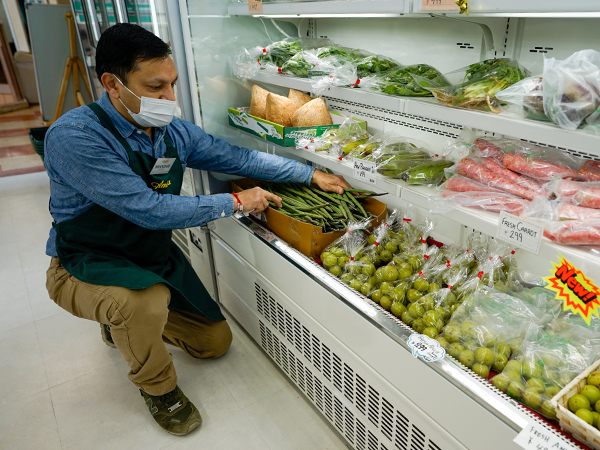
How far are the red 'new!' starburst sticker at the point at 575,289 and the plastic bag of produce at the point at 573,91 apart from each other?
368 millimetres

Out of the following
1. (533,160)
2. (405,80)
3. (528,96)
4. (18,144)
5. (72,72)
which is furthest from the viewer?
(18,144)

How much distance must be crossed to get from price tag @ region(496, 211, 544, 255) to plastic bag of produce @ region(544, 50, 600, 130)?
0.90 ft

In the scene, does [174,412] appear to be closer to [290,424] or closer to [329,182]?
[290,424]

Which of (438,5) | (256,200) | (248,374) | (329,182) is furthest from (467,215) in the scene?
(248,374)

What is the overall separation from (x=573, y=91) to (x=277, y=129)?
4.34 feet

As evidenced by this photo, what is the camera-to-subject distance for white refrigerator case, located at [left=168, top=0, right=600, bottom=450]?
4.18 feet

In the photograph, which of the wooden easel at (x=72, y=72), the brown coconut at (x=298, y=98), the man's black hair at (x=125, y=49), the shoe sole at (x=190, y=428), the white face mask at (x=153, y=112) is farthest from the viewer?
the wooden easel at (x=72, y=72)

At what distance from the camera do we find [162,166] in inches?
81.7

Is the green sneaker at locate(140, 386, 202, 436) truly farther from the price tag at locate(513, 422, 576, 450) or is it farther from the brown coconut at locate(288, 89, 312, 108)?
the brown coconut at locate(288, 89, 312, 108)

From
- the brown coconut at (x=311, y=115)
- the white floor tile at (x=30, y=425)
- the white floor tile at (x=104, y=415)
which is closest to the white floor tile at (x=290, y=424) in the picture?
the white floor tile at (x=104, y=415)

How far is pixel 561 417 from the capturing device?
3.76 feet

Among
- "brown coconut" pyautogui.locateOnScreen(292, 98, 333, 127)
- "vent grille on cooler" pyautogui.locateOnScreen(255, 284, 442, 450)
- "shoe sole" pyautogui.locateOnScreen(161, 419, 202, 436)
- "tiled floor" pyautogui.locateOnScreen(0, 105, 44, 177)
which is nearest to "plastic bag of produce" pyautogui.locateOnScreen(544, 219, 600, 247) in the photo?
"vent grille on cooler" pyautogui.locateOnScreen(255, 284, 442, 450)

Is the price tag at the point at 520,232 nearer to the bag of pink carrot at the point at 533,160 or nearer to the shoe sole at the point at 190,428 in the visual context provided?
the bag of pink carrot at the point at 533,160

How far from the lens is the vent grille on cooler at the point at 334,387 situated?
5.34 feet
